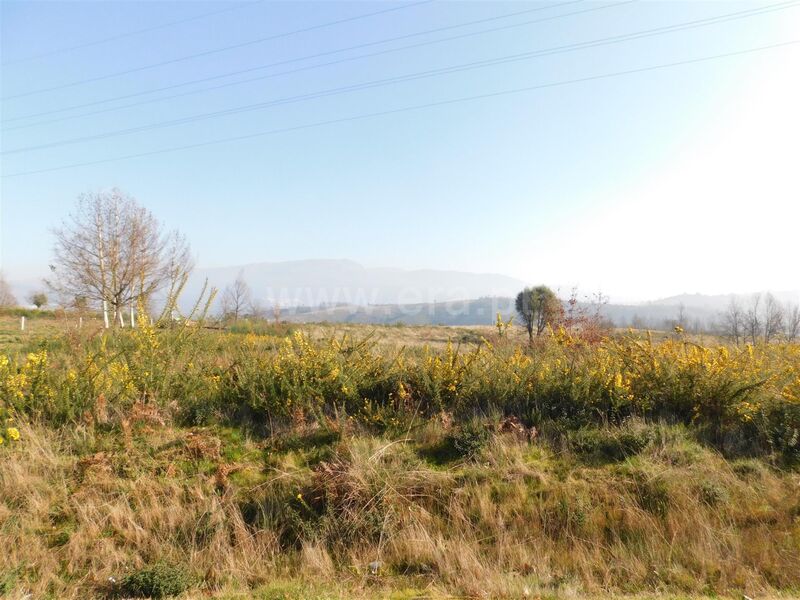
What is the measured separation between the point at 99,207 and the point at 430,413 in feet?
98.4

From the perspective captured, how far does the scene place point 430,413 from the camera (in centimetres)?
587

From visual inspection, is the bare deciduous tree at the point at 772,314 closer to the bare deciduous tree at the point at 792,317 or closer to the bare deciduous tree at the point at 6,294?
the bare deciduous tree at the point at 792,317

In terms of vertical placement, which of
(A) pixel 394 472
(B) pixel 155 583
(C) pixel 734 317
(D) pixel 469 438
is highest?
(C) pixel 734 317

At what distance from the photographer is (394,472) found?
460 cm

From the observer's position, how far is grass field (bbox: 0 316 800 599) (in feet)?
12.0

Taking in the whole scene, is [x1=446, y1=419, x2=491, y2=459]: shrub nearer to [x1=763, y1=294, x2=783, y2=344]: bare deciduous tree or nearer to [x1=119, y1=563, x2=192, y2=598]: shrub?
[x1=119, y1=563, x2=192, y2=598]: shrub

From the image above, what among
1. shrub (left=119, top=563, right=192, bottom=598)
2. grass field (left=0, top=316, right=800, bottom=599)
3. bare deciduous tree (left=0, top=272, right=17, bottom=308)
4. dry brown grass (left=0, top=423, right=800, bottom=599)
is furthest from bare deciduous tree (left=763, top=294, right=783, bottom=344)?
bare deciduous tree (left=0, top=272, right=17, bottom=308)

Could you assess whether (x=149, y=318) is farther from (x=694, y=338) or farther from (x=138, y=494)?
(x=694, y=338)

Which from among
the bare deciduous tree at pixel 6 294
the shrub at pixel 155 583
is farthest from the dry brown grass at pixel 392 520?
the bare deciduous tree at pixel 6 294

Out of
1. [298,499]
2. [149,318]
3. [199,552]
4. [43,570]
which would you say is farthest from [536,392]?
[149,318]

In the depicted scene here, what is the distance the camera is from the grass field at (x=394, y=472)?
3668mm

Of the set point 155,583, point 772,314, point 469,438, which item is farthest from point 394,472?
point 772,314

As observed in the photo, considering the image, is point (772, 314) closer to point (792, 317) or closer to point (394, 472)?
point (792, 317)

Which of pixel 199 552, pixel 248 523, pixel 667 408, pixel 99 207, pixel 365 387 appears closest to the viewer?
pixel 199 552
